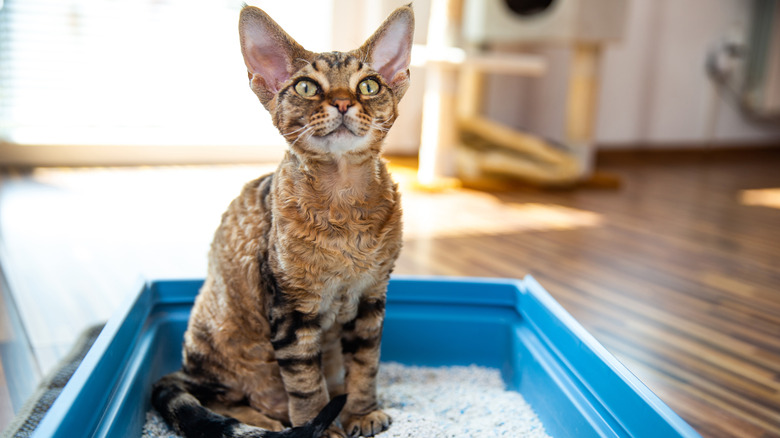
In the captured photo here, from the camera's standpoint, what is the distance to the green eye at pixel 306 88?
0.80 metres

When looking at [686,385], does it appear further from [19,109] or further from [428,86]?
[19,109]

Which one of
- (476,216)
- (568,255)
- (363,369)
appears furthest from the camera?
(476,216)

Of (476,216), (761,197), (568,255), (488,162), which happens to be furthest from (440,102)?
(761,197)

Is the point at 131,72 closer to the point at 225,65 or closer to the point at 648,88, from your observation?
Result: the point at 225,65

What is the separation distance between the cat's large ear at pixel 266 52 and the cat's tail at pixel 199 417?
435mm

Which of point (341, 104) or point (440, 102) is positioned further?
point (440, 102)

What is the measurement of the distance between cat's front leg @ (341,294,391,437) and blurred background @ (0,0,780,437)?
46cm

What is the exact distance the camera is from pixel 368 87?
0.82m

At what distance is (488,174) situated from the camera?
10.3 feet

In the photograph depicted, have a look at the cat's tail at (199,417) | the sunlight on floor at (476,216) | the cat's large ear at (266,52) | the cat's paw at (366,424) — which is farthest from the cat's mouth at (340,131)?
the sunlight on floor at (476,216)

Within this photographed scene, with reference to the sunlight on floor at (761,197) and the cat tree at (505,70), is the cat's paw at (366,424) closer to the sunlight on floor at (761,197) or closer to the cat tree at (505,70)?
the cat tree at (505,70)

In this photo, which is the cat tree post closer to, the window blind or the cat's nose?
the window blind

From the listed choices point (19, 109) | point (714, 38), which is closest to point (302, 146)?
point (19, 109)

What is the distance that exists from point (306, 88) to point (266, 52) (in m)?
0.08
